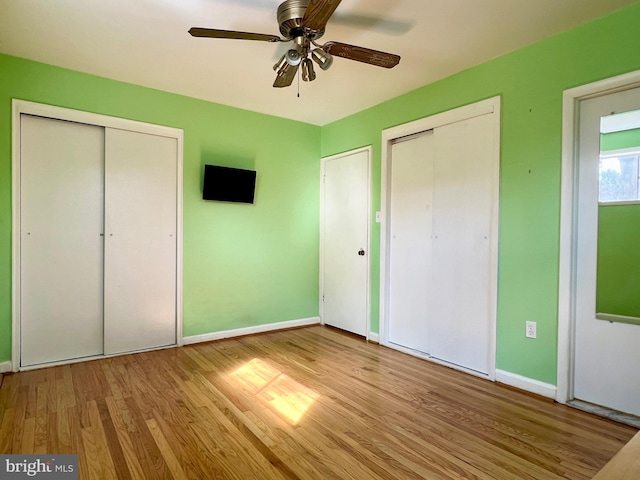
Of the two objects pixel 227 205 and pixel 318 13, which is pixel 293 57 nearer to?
pixel 318 13

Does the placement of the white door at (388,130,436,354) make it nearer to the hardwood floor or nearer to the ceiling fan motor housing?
the hardwood floor

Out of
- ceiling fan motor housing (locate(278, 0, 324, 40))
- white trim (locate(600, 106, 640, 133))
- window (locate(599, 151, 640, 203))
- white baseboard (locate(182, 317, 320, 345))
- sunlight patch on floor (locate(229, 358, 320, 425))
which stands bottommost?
sunlight patch on floor (locate(229, 358, 320, 425))

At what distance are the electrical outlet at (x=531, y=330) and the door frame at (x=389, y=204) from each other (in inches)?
8.8

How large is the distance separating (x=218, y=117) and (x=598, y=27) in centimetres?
315

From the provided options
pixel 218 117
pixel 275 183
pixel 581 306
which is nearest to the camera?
pixel 581 306

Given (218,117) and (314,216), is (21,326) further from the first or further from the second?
(314,216)

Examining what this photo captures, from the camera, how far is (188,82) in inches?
126

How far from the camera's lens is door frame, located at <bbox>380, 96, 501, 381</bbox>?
8.93ft

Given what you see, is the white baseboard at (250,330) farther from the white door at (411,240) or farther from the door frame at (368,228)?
the white door at (411,240)

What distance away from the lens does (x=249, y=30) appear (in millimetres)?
2406

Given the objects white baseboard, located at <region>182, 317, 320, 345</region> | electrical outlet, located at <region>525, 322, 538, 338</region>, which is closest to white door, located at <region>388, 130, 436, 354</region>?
electrical outlet, located at <region>525, 322, 538, 338</region>

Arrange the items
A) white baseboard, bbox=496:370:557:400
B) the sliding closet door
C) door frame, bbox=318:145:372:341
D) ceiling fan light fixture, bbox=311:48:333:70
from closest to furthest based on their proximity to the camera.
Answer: ceiling fan light fixture, bbox=311:48:333:70 → white baseboard, bbox=496:370:557:400 → the sliding closet door → door frame, bbox=318:145:372:341

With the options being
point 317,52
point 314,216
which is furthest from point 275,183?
point 317,52

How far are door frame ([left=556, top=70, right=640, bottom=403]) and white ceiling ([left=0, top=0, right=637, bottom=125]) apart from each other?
582 millimetres
